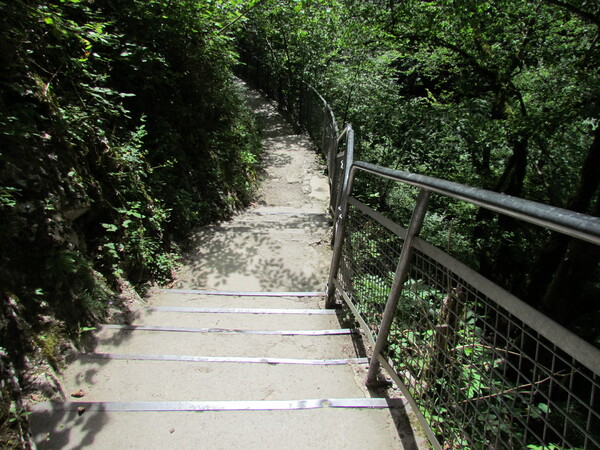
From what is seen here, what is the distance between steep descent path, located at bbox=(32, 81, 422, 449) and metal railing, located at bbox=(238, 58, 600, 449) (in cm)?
35

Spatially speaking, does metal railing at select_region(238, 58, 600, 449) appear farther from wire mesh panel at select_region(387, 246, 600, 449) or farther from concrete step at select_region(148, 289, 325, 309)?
concrete step at select_region(148, 289, 325, 309)

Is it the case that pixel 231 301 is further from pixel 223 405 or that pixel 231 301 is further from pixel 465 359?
pixel 465 359

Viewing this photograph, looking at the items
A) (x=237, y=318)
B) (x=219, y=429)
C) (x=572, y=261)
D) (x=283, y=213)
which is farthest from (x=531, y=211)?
(x=283, y=213)

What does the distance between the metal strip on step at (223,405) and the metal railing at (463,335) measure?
210mm

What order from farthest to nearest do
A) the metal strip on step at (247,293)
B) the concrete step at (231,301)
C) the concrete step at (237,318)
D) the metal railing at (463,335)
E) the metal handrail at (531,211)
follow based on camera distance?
1. the metal strip on step at (247,293)
2. the concrete step at (231,301)
3. the concrete step at (237,318)
4. the metal railing at (463,335)
5. the metal handrail at (531,211)

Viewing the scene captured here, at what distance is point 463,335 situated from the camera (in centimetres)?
125

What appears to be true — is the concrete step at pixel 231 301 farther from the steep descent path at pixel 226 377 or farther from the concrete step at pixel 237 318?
the concrete step at pixel 237 318

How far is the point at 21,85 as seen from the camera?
2.76 m

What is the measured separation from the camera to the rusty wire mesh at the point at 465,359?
91 centimetres

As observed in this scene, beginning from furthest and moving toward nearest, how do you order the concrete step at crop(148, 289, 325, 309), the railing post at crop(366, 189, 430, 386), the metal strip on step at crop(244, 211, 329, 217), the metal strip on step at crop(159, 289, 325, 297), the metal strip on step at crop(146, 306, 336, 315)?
the metal strip on step at crop(244, 211, 329, 217) → the metal strip on step at crop(159, 289, 325, 297) → the concrete step at crop(148, 289, 325, 309) → the metal strip on step at crop(146, 306, 336, 315) → the railing post at crop(366, 189, 430, 386)

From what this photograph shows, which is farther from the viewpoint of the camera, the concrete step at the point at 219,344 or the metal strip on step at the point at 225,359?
the concrete step at the point at 219,344

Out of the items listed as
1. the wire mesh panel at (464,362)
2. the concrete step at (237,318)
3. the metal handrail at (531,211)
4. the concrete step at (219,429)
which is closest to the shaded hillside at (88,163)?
the concrete step at (219,429)

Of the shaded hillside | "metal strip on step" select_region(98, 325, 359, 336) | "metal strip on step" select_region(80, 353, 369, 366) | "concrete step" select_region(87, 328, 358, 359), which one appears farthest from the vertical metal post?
the shaded hillside

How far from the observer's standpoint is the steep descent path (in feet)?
5.72
